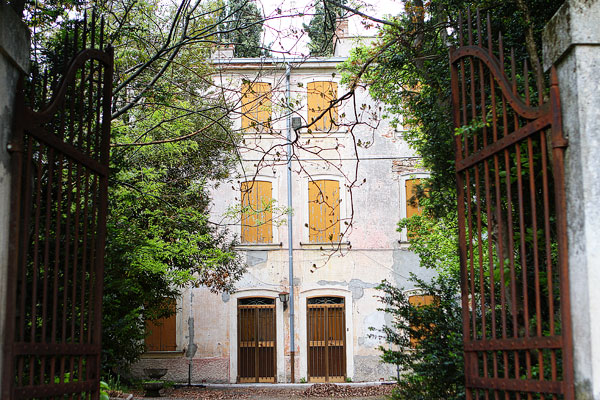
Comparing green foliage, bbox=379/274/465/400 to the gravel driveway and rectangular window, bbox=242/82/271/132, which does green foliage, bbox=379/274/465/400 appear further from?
the gravel driveway

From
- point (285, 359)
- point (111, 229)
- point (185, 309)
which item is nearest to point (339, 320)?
point (285, 359)

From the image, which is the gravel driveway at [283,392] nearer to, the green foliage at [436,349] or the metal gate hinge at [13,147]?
the green foliage at [436,349]

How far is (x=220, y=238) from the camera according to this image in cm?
1442

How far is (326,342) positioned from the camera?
667 inches

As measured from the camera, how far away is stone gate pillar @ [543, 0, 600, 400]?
2.71 metres

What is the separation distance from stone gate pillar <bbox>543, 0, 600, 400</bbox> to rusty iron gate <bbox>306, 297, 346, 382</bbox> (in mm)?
14475

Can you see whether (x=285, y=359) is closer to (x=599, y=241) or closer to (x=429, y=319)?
(x=429, y=319)

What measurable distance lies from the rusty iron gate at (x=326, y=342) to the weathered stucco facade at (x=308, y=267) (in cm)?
12

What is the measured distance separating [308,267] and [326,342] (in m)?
1.99

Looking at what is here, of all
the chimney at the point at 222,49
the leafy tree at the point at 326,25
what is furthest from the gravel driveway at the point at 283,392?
the leafy tree at the point at 326,25

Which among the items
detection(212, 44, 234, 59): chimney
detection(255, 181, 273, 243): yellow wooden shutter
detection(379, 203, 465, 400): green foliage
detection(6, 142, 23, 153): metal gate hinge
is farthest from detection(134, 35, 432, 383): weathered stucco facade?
detection(6, 142, 23, 153): metal gate hinge

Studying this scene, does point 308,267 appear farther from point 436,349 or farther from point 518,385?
point 518,385

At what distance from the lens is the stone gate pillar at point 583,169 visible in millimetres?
2715

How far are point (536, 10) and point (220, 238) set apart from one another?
9.65 m
